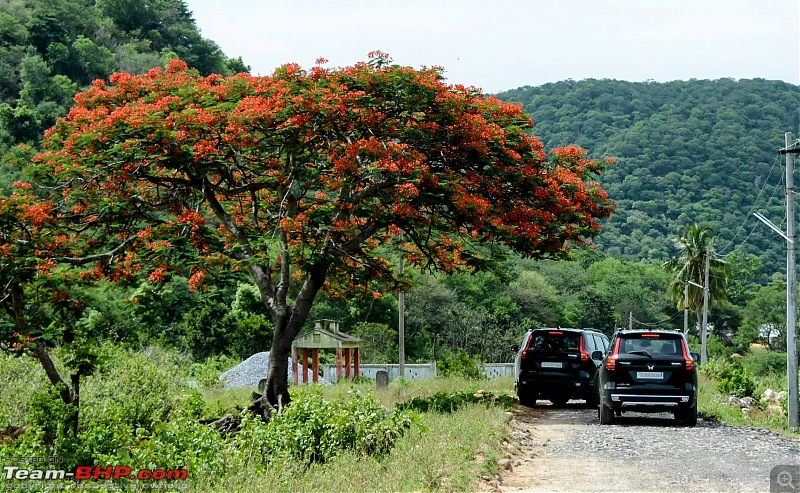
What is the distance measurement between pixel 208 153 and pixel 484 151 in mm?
5325

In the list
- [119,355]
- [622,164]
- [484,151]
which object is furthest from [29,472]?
[622,164]

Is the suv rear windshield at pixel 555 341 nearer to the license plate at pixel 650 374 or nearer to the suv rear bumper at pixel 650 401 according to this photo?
the suv rear bumper at pixel 650 401

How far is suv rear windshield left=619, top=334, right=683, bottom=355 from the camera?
17.5 metres

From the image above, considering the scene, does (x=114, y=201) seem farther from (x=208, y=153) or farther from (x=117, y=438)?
(x=117, y=438)

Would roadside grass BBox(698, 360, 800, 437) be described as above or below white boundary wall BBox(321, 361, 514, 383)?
above

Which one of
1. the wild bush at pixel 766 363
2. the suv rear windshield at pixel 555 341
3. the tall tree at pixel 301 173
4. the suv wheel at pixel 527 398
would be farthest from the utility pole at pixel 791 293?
the wild bush at pixel 766 363

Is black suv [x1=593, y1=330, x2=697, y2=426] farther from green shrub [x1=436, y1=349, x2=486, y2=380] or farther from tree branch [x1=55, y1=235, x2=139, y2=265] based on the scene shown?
green shrub [x1=436, y1=349, x2=486, y2=380]

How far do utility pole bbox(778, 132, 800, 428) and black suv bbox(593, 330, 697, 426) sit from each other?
4765 millimetres

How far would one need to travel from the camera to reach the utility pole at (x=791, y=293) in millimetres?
20953

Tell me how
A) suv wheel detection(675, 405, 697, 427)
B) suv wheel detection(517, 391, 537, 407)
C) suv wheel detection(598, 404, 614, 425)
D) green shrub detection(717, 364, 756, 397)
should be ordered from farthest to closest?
green shrub detection(717, 364, 756, 397) → suv wheel detection(517, 391, 537, 407) → suv wheel detection(598, 404, 614, 425) → suv wheel detection(675, 405, 697, 427)

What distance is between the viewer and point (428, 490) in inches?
376

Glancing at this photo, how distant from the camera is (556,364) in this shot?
21.5 meters

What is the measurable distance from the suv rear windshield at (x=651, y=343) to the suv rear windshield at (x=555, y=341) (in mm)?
3954

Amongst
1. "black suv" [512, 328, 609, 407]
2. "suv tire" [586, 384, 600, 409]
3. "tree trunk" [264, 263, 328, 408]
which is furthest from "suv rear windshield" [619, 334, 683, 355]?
"tree trunk" [264, 263, 328, 408]
